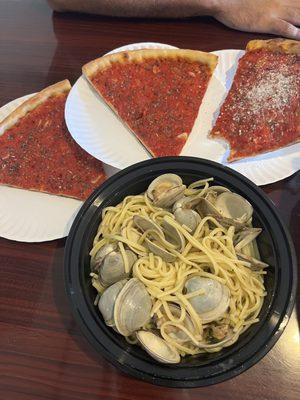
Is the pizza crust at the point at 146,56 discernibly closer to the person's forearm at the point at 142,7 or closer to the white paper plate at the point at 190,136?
the white paper plate at the point at 190,136

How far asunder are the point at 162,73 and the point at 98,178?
643mm

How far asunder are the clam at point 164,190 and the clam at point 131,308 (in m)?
0.30

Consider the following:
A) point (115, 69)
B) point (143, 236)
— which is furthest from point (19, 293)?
point (115, 69)

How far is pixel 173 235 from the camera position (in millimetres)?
1338

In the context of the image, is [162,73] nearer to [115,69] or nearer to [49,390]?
[115,69]

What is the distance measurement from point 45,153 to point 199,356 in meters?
1.15

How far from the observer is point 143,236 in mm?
1370

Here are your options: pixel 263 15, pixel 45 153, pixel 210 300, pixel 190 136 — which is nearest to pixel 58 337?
pixel 210 300

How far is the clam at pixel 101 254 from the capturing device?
4.29 ft

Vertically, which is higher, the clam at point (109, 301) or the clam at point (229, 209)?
the clam at point (229, 209)

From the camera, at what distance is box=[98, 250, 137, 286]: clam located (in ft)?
4.17

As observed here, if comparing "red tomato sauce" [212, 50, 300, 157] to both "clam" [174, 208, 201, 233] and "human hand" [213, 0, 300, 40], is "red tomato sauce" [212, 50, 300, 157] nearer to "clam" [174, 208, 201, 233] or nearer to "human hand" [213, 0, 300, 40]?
"human hand" [213, 0, 300, 40]

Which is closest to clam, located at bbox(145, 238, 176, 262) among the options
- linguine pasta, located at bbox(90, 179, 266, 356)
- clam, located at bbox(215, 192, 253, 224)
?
linguine pasta, located at bbox(90, 179, 266, 356)

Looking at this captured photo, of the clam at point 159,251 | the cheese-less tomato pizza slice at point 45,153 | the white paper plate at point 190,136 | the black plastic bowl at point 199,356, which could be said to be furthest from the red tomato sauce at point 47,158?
the clam at point 159,251
